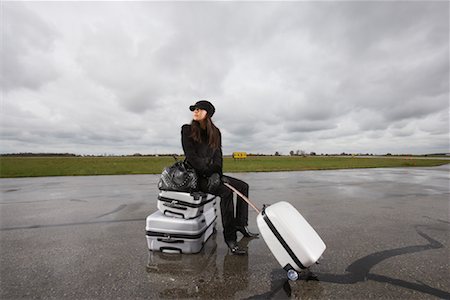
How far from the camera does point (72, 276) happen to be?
2.48 metres

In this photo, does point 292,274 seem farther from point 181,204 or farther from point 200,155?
point 200,155

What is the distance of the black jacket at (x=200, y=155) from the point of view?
3305mm

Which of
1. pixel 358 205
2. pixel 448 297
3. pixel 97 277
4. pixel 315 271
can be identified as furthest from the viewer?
pixel 358 205

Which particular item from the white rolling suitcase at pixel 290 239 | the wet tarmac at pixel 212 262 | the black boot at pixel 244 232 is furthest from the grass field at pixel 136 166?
the white rolling suitcase at pixel 290 239

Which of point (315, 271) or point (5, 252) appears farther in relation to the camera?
point (5, 252)

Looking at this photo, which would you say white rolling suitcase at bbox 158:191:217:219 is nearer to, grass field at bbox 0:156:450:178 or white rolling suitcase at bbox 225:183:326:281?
white rolling suitcase at bbox 225:183:326:281

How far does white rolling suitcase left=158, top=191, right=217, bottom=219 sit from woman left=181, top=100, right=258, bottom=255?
336 millimetres

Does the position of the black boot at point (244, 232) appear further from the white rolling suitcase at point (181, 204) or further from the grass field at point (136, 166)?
the grass field at point (136, 166)

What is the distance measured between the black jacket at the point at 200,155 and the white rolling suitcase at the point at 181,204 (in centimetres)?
42

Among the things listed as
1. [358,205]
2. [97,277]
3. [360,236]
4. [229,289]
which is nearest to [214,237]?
[229,289]

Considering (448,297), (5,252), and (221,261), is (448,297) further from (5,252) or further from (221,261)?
(5,252)

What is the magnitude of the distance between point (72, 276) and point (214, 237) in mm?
2015

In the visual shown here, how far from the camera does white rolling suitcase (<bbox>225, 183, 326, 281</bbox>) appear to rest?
2.21 metres

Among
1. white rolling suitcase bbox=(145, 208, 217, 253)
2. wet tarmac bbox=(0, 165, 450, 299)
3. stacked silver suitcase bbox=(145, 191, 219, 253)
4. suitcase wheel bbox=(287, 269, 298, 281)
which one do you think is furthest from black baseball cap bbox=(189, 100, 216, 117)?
suitcase wheel bbox=(287, 269, 298, 281)
